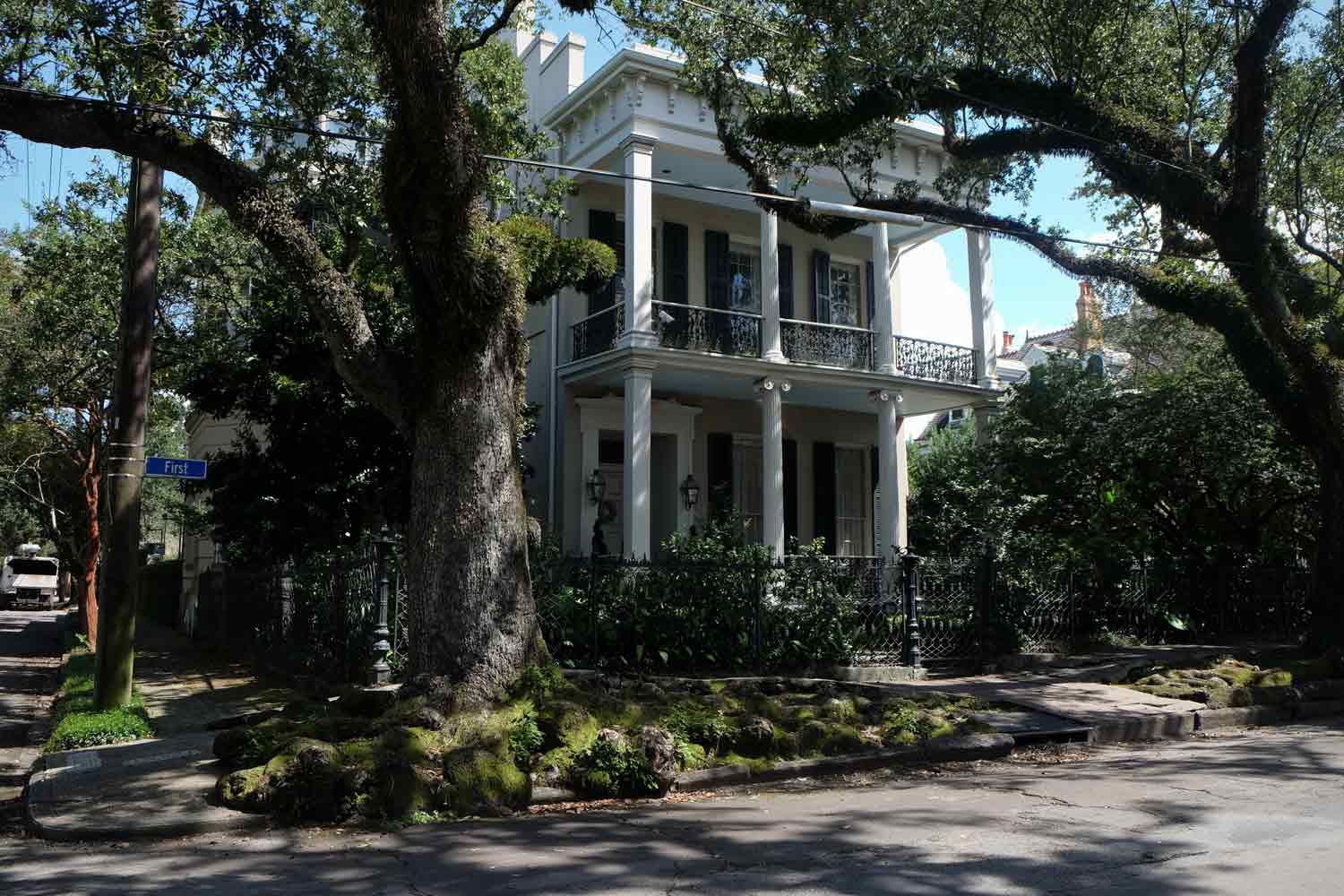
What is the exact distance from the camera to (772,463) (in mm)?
17359

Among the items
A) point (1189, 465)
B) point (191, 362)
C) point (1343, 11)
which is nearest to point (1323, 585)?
point (1189, 465)

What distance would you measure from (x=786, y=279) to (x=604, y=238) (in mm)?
3934

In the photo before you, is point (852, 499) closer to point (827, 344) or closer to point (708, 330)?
point (827, 344)

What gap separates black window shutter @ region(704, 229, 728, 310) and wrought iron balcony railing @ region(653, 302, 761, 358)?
739 millimetres

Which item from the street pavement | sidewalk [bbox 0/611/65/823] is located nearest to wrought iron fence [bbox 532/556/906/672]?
the street pavement

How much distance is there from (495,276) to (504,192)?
624cm

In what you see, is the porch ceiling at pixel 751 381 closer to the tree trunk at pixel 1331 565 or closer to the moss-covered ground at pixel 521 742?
the tree trunk at pixel 1331 565

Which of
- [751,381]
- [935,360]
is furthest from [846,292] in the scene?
[751,381]

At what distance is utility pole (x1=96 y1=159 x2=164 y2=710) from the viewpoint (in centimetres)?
968

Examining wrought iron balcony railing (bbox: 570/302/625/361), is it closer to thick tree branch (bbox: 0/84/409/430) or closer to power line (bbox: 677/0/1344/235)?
power line (bbox: 677/0/1344/235)

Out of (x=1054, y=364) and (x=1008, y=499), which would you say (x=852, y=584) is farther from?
(x=1054, y=364)

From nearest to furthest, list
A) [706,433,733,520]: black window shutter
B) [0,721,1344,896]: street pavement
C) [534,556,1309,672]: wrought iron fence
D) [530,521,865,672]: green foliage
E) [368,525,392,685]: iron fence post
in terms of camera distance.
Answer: [0,721,1344,896]: street pavement → [368,525,392,685]: iron fence post → [530,521,865,672]: green foliage → [534,556,1309,672]: wrought iron fence → [706,433,733,520]: black window shutter

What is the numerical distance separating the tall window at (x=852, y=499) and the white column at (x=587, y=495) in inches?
218

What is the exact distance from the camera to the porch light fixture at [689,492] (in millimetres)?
18703
